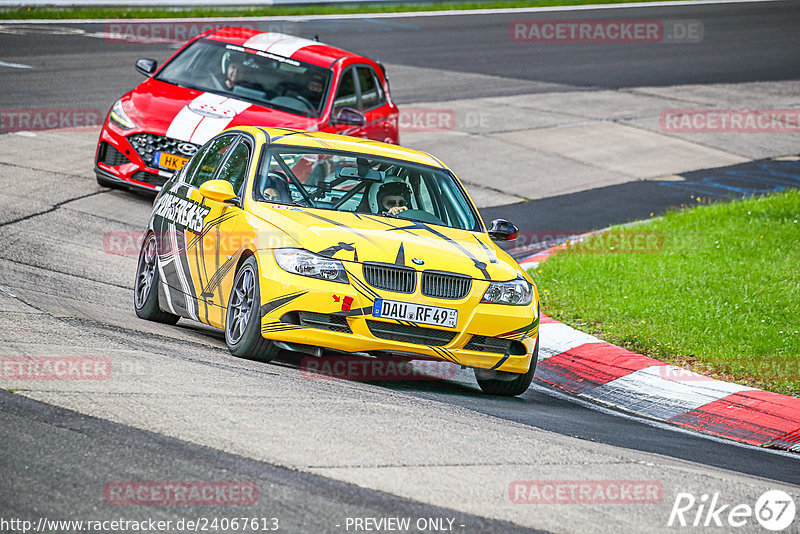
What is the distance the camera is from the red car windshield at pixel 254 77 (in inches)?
543

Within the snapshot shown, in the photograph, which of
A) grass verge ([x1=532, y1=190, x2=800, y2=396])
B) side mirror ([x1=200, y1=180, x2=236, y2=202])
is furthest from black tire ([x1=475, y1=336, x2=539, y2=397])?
side mirror ([x1=200, y1=180, x2=236, y2=202])

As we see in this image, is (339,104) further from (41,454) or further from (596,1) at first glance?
(596,1)

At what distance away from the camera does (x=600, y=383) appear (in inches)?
353

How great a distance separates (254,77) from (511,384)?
7083mm

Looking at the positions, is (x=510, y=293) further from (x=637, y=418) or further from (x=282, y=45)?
(x=282, y=45)

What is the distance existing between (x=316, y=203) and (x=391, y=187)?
66 cm

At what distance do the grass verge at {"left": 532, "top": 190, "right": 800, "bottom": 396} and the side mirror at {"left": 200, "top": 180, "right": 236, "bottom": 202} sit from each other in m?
3.58

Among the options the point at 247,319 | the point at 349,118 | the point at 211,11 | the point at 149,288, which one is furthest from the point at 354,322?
Answer: the point at 211,11

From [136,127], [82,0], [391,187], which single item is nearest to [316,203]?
[391,187]

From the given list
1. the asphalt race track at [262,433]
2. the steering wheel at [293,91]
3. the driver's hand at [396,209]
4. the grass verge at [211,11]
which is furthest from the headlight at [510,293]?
the grass verge at [211,11]

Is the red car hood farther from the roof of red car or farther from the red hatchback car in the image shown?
the roof of red car

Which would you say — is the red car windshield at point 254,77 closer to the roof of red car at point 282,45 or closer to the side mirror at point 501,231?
the roof of red car at point 282,45

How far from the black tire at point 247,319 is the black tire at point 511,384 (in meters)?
1.53

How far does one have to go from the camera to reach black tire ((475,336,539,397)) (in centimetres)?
802
